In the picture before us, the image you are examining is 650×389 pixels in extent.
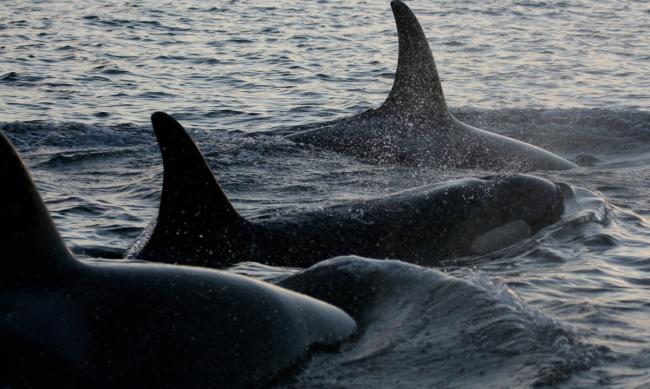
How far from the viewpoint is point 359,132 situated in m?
11.5

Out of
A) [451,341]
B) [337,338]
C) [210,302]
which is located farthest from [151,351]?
[451,341]

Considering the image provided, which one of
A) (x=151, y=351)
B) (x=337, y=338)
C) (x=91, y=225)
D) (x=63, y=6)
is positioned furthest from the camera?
(x=63, y=6)

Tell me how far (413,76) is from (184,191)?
17.2 feet

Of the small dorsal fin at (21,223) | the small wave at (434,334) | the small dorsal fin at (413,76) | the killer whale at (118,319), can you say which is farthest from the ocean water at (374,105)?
the small dorsal fin at (21,223)

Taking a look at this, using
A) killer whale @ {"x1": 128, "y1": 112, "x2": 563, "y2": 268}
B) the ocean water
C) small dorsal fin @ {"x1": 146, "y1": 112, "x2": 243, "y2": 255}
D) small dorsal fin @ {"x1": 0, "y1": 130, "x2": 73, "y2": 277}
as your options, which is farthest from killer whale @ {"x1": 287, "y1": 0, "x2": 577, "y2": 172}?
small dorsal fin @ {"x1": 0, "y1": 130, "x2": 73, "y2": 277}

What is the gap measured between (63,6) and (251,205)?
2177 cm

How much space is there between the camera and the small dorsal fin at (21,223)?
3.99 metres

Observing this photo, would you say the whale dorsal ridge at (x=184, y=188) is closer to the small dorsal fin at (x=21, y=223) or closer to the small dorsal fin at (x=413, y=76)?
the small dorsal fin at (x=21, y=223)

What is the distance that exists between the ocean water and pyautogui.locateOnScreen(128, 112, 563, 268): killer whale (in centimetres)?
22

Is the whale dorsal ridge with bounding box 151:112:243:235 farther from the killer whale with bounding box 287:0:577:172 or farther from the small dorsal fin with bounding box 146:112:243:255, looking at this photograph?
the killer whale with bounding box 287:0:577:172

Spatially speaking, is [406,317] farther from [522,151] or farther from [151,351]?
[522,151]

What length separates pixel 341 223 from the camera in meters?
7.46

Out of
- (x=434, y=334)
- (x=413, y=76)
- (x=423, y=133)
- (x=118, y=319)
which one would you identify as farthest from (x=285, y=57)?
(x=118, y=319)

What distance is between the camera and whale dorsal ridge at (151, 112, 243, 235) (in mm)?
6180
